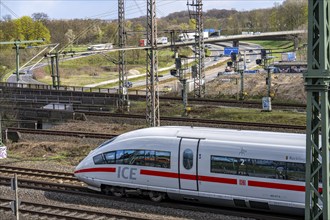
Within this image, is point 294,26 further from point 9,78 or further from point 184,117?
point 184,117

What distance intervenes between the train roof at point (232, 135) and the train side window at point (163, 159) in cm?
63

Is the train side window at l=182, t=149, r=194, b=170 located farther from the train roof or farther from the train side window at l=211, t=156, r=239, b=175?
the train side window at l=211, t=156, r=239, b=175

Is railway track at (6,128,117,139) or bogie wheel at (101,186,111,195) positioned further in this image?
railway track at (6,128,117,139)

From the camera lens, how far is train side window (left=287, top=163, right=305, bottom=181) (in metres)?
14.3

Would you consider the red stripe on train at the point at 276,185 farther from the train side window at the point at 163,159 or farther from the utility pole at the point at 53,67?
the utility pole at the point at 53,67

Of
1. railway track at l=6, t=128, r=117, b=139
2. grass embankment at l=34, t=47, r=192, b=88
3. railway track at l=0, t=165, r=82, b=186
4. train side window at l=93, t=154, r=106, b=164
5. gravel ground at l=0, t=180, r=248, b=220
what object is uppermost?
grass embankment at l=34, t=47, r=192, b=88

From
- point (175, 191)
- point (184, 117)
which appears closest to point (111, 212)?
point (175, 191)

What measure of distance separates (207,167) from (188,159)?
662mm

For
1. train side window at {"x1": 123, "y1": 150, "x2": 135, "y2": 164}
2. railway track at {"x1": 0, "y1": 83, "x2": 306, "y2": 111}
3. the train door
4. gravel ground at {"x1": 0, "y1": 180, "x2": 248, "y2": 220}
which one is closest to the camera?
gravel ground at {"x1": 0, "y1": 180, "x2": 248, "y2": 220}

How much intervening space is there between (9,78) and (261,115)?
174 ft

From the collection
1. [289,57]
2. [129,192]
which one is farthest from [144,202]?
[289,57]

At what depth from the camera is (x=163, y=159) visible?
16094 mm

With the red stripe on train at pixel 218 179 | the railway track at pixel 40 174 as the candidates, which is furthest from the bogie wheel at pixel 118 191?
the red stripe on train at pixel 218 179

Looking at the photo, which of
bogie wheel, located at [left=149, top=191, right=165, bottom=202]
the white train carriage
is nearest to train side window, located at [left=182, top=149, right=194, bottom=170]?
the white train carriage
